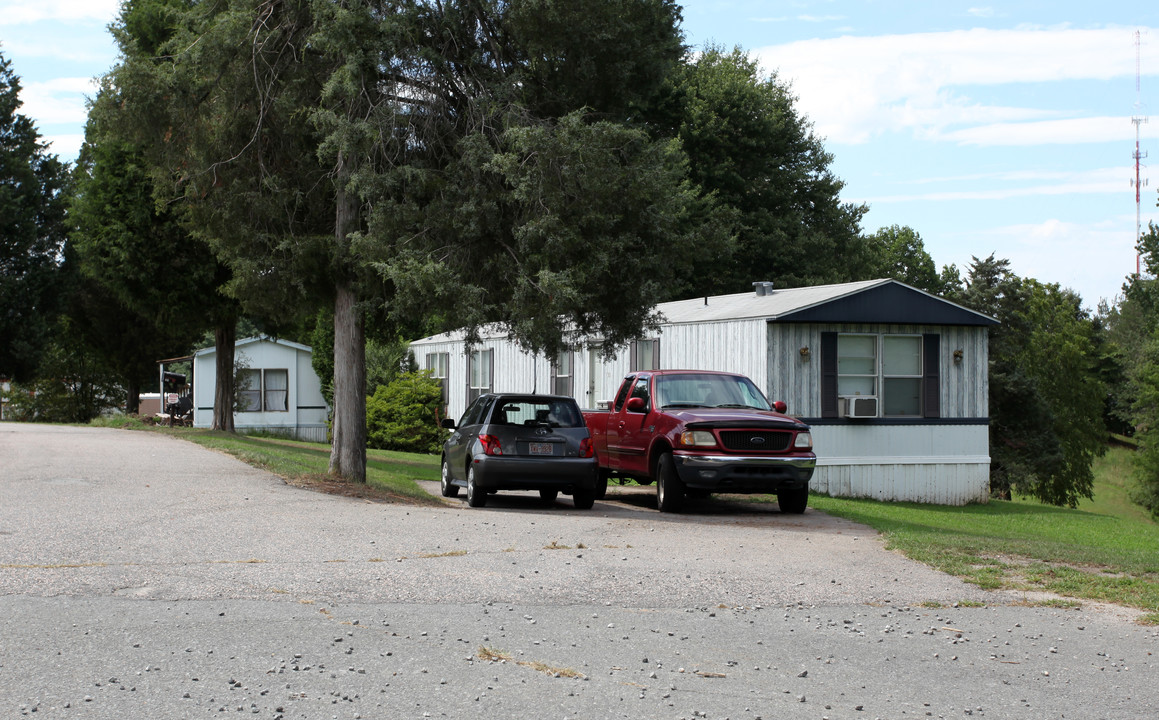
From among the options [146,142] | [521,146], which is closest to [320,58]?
[146,142]

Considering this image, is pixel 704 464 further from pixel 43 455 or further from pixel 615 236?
pixel 43 455

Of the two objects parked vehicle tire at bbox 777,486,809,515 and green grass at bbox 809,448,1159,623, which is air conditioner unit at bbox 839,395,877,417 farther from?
parked vehicle tire at bbox 777,486,809,515

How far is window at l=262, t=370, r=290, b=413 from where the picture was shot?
42.6 m

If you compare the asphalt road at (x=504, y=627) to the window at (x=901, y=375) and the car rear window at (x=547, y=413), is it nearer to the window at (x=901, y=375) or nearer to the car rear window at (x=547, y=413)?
the car rear window at (x=547, y=413)

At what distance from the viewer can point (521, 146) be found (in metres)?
14.6

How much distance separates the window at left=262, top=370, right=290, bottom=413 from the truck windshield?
29.2 meters

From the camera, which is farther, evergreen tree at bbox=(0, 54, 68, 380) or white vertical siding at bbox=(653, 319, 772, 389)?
evergreen tree at bbox=(0, 54, 68, 380)

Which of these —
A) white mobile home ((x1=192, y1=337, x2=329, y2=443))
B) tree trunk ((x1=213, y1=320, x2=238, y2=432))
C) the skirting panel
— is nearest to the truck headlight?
the skirting panel

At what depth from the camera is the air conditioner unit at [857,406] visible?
21922mm

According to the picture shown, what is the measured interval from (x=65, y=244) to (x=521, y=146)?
121ft

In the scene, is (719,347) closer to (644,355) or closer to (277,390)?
(644,355)

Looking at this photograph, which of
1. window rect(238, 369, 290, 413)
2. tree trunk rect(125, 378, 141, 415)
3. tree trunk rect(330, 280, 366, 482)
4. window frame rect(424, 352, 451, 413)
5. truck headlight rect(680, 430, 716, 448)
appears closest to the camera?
truck headlight rect(680, 430, 716, 448)

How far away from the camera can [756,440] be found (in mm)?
14641

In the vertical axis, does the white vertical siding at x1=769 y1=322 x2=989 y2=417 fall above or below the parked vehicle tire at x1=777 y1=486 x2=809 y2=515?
above
